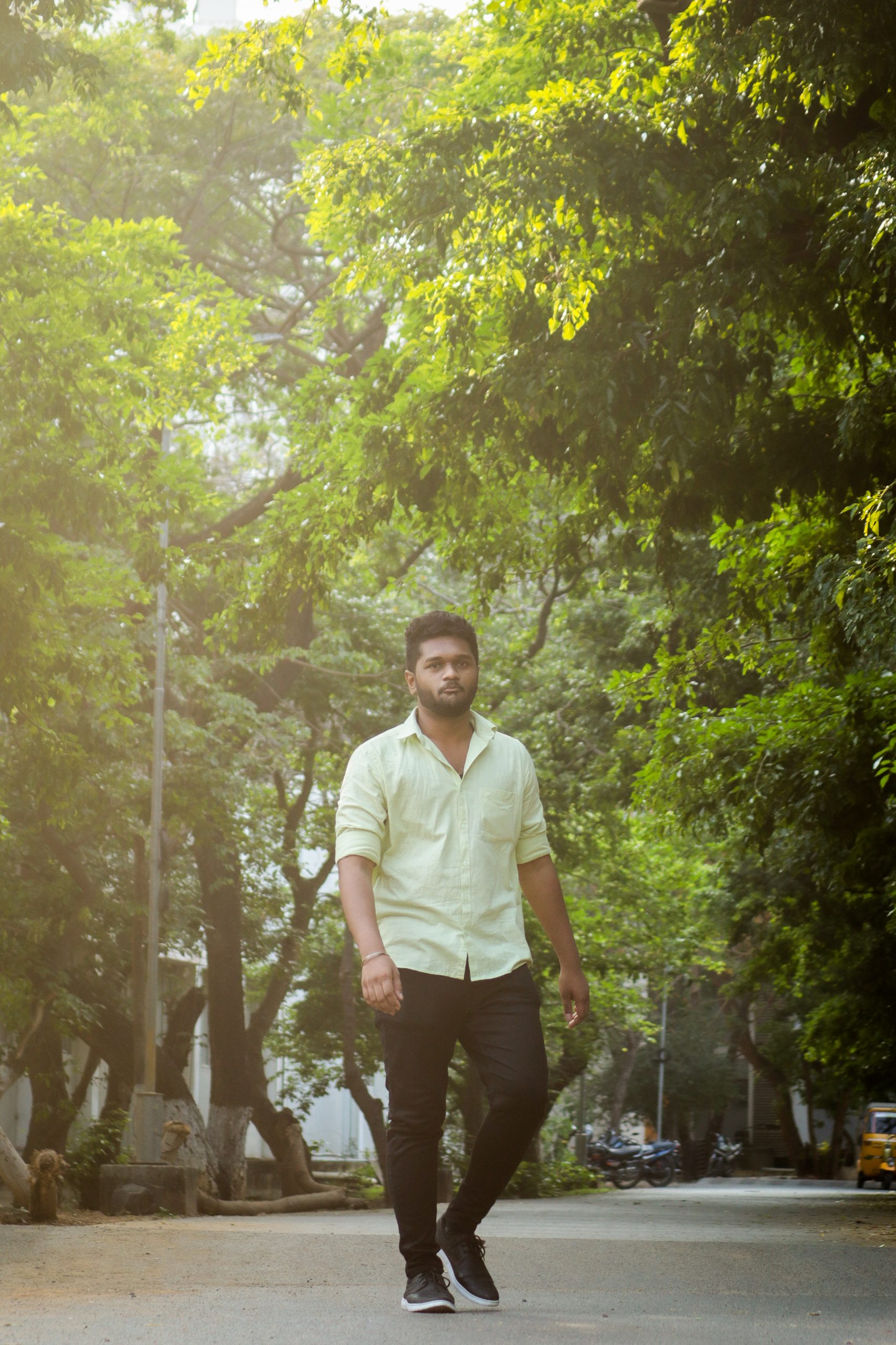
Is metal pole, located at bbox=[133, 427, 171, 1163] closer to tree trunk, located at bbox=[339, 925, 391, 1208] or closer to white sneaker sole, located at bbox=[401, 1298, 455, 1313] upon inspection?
tree trunk, located at bbox=[339, 925, 391, 1208]

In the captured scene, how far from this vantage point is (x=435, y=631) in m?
5.06

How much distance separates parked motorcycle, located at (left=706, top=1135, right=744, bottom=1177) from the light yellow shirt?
51247mm

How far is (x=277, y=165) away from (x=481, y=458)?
564 inches

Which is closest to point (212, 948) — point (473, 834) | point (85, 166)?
point (85, 166)

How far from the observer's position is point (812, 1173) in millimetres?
48531

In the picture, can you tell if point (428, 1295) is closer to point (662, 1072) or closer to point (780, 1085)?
point (780, 1085)

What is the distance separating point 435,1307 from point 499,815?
4.45 ft

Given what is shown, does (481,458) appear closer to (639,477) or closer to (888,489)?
(639,477)

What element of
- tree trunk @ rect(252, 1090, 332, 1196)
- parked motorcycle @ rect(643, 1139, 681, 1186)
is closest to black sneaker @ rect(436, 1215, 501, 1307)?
tree trunk @ rect(252, 1090, 332, 1196)

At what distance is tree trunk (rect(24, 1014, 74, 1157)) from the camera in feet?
66.5

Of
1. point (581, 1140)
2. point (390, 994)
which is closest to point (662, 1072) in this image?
point (581, 1140)

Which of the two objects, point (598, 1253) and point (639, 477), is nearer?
point (598, 1253)

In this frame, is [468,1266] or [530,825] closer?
[468,1266]

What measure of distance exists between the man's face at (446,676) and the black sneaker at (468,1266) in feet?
4.68
